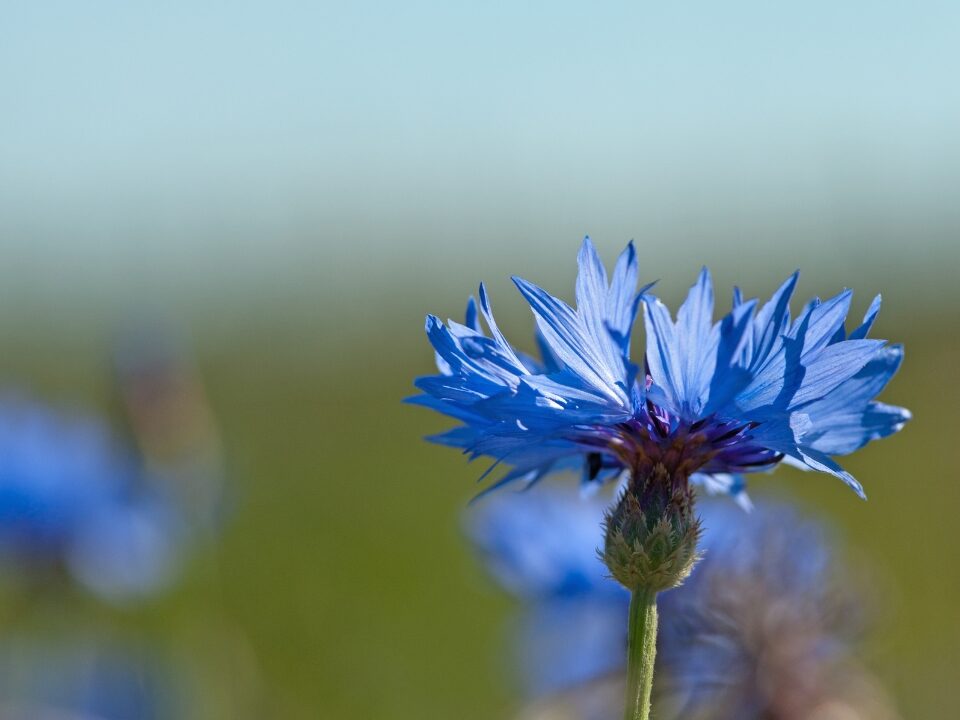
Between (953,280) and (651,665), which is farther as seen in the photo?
(953,280)

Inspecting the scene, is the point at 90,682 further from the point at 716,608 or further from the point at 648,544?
the point at 648,544

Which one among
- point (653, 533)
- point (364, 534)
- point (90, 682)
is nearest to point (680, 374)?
point (653, 533)

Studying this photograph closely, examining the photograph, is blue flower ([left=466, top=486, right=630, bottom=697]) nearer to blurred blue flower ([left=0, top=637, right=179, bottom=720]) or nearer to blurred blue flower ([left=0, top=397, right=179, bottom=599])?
blurred blue flower ([left=0, top=637, right=179, bottom=720])

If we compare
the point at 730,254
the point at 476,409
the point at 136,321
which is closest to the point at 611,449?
the point at 476,409

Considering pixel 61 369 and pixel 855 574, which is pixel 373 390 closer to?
pixel 61 369

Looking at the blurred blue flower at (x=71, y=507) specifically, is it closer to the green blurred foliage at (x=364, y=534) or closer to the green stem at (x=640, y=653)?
the green blurred foliage at (x=364, y=534)

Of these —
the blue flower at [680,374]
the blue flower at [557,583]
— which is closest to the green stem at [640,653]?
the blue flower at [680,374]

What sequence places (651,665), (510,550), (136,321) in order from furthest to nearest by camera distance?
(136,321) < (510,550) < (651,665)
